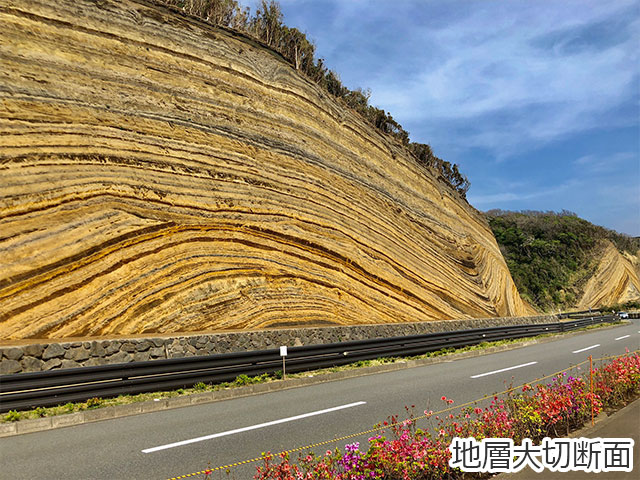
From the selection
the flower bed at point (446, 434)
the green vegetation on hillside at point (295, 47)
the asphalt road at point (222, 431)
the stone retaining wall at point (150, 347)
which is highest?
the green vegetation on hillside at point (295, 47)

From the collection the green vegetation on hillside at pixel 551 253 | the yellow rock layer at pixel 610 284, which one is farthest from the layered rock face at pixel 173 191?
the yellow rock layer at pixel 610 284

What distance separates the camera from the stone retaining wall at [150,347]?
8711 millimetres

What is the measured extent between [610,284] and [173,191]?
5266cm

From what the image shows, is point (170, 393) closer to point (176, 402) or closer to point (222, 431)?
point (176, 402)

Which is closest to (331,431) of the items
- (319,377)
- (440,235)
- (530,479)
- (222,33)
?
(530,479)

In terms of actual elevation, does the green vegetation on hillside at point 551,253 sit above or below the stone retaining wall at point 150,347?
above

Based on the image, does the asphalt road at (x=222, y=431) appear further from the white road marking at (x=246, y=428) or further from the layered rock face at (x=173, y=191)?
the layered rock face at (x=173, y=191)

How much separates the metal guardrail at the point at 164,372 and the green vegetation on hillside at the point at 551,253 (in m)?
40.2

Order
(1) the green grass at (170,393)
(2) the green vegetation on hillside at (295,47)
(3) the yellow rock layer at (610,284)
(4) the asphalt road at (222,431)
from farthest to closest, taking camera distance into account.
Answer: (3) the yellow rock layer at (610,284)
(2) the green vegetation on hillside at (295,47)
(1) the green grass at (170,393)
(4) the asphalt road at (222,431)

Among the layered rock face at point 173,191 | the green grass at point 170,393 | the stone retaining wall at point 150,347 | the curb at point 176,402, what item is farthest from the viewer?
the layered rock face at point 173,191

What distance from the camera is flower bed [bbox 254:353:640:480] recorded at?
411 cm

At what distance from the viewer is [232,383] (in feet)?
34.9

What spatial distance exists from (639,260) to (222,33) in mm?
66989

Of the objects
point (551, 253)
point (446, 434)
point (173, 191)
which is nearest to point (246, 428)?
point (446, 434)
